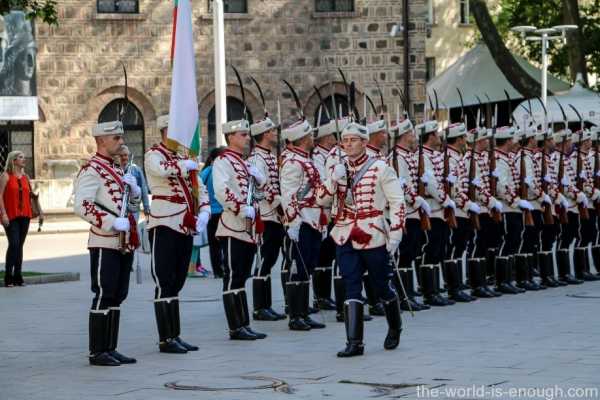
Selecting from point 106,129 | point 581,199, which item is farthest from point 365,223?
point 581,199

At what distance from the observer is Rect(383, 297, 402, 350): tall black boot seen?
13.1m

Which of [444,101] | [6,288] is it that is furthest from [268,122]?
[444,101]

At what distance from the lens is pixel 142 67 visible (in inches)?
1660

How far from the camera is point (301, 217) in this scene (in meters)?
15.5

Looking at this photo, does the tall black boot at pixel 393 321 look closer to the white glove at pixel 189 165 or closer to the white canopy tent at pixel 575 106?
the white glove at pixel 189 165

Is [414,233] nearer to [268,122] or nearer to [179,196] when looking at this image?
[268,122]

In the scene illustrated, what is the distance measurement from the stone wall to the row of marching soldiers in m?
21.0

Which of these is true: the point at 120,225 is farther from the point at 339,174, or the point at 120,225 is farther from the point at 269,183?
the point at 269,183

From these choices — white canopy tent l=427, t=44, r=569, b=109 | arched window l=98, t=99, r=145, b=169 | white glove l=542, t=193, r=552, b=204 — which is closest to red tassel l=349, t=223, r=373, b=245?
white glove l=542, t=193, r=552, b=204

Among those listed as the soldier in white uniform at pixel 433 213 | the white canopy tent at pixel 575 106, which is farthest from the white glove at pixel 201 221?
the white canopy tent at pixel 575 106

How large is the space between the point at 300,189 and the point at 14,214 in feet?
23.2

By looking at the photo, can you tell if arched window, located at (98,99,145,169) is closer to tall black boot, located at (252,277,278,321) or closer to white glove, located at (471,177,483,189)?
white glove, located at (471,177,483,189)

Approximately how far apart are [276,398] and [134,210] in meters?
3.03

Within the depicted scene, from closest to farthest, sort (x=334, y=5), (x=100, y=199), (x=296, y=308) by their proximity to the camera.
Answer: (x=100, y=199) < (x=296, y=308) < (x=334, y=5)
